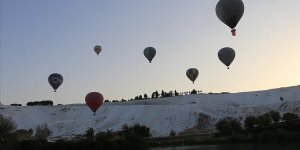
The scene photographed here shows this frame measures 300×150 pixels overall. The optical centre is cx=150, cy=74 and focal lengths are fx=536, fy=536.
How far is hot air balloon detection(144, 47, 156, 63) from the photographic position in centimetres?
5575

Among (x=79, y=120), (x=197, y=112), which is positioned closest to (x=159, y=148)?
(x=197, y=112)

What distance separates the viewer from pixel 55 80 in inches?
2426

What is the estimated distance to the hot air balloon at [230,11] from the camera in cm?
3597

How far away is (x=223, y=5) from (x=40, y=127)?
6444 cm

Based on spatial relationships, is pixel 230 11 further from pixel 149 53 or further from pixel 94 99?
pixel 94 99

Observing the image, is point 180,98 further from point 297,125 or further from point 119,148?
point 119,148

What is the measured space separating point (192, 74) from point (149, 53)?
836 cm

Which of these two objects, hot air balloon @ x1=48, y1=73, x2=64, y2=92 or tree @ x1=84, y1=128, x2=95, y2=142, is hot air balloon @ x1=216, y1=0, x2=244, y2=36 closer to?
tree @ x1=84, y1=128, x2=95, y2=142

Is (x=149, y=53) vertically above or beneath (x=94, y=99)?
above

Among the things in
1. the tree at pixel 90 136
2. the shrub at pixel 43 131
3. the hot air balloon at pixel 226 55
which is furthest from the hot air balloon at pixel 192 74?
the shrub at pixel 43 131

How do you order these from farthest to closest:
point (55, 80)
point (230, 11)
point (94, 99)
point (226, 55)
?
point (55, 80) < point (94, 99) < point (226, 55) < point (230, 11)

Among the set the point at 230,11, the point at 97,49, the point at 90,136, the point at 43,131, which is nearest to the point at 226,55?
the point at 230,11

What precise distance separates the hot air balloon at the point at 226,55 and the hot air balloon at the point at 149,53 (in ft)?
34.1

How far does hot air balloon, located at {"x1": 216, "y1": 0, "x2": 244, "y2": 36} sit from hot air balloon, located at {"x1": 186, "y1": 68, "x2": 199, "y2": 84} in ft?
82.2
